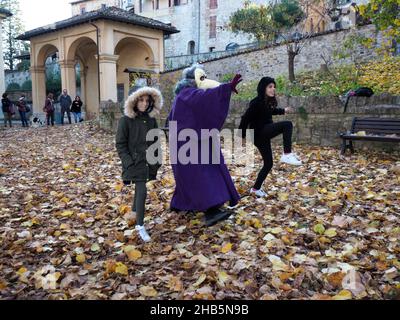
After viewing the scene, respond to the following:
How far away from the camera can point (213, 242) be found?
3902mm

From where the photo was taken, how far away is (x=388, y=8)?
21.9 ft

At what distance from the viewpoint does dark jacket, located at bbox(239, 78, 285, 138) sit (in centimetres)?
496

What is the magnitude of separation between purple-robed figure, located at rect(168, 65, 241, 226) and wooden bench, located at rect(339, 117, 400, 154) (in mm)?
4052

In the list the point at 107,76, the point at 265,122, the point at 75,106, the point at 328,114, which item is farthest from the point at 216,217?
the point at 107,76

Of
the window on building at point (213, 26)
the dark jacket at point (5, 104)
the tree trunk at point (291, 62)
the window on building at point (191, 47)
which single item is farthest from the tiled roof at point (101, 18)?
the window on building at point (191, 47)

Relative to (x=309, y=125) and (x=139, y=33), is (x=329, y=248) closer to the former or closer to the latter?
(x=309, y=125)

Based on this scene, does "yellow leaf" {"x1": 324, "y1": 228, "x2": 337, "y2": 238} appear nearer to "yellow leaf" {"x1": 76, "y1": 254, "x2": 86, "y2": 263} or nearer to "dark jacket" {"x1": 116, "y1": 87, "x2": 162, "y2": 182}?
"dark jacket" {"x1": 116, "y1": 87, "x2": 162, "y2": 182}

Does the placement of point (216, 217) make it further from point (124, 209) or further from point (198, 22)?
point (198, 22)

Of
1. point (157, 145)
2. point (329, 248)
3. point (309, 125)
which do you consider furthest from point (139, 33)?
point (329, 248)

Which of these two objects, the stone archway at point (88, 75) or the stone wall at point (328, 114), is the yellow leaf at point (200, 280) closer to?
the stone wall at point (328, 114)

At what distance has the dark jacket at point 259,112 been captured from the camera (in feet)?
16.3

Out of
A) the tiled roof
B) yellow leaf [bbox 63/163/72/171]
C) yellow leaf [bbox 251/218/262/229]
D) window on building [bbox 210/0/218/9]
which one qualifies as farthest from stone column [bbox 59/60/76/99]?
window on building [bbox 210/0/218/9]

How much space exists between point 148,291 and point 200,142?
1.70m
